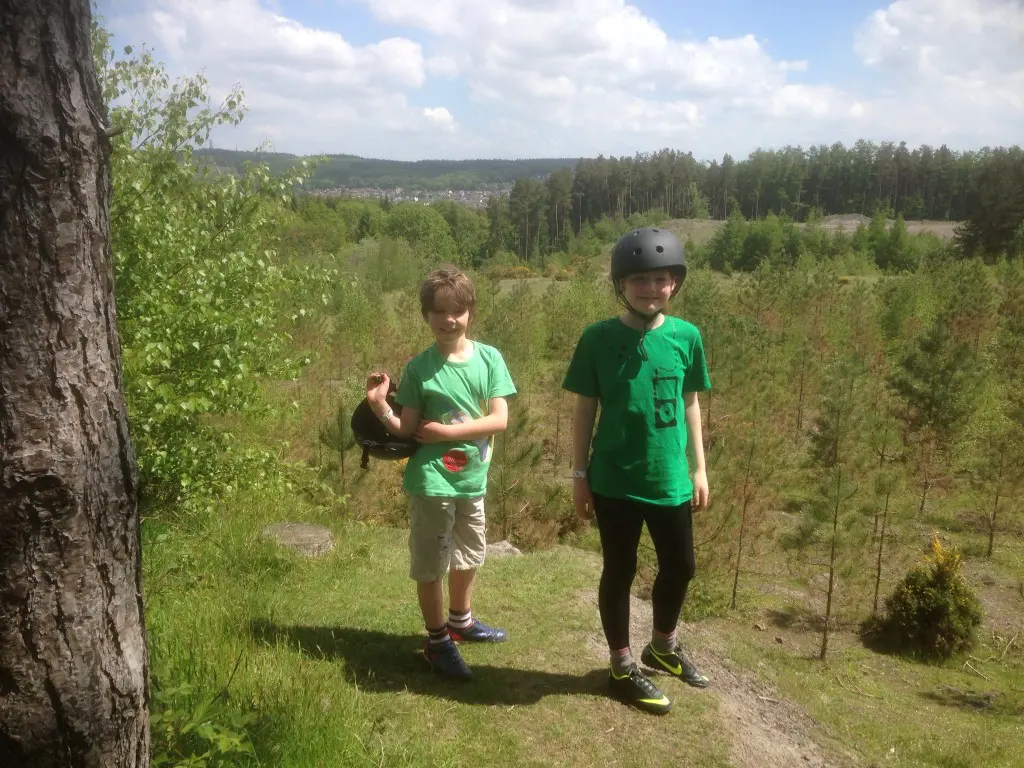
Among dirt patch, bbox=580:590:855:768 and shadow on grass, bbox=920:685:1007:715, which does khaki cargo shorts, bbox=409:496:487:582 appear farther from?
shadow on grass, bbox=920:685:1007:715

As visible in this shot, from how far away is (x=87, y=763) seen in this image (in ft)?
5.46

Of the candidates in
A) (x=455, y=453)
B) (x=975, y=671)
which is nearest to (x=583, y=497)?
(x=455, y=453)

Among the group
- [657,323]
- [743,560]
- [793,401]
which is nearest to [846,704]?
Result: [657,323]

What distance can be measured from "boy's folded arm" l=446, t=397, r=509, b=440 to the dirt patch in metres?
1.34

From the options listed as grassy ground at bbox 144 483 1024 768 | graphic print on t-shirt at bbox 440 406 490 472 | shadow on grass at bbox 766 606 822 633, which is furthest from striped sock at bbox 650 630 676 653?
shadow on grass at bbox 766 606 822 633

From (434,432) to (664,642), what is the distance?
1.35 m

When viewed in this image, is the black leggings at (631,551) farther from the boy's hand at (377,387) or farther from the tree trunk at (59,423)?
the tree trunk at (59,423)

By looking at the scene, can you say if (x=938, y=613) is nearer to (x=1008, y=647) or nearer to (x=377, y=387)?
(x=1008, y=647)

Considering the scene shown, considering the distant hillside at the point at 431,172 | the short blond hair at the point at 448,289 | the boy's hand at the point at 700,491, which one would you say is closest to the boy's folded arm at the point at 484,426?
the short blond hair at the point at 448,289

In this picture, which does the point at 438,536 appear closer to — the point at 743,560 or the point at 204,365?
the point at 204,365

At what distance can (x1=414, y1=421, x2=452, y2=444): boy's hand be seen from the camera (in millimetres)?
2732

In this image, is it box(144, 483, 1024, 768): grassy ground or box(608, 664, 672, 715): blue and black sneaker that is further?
box(608, 664, 672, 715): blue and black sneaker

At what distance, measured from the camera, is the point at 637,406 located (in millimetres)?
2727

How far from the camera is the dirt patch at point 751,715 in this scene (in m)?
2.94
